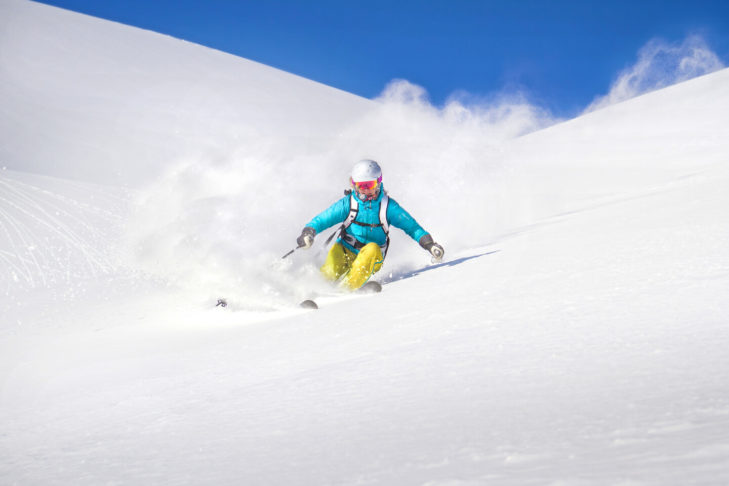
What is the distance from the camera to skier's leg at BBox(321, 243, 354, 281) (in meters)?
5.20

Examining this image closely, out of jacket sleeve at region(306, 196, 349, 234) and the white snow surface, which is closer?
the white snow surface

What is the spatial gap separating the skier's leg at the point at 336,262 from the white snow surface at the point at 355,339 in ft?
0.62

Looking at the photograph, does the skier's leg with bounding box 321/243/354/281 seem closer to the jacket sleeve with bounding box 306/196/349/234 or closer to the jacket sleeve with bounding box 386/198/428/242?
the jacket sleeve with bounding box 306/196/349/234

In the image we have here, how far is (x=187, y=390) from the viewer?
2.35m

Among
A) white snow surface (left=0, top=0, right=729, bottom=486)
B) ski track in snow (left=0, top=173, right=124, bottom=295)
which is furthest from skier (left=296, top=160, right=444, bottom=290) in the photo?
ski track in snow (left=0, top=173, right=124, bottom=295)

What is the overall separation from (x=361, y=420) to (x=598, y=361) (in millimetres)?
782

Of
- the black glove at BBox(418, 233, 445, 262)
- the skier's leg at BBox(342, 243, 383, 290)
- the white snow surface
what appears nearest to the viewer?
the white snow surface

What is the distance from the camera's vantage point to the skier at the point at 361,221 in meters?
5.25

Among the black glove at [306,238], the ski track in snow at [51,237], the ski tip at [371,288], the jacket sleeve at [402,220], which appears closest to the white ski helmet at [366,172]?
the jacket sleeve at [402,220]

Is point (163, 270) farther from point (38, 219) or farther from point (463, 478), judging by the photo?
point (463, 478)

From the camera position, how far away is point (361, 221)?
544 cm

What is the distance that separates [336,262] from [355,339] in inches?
97.3

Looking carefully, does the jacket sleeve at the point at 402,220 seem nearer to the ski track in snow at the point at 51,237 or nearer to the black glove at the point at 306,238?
the black glove at the point at 306,238

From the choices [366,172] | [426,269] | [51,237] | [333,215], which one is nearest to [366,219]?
[333,215]
